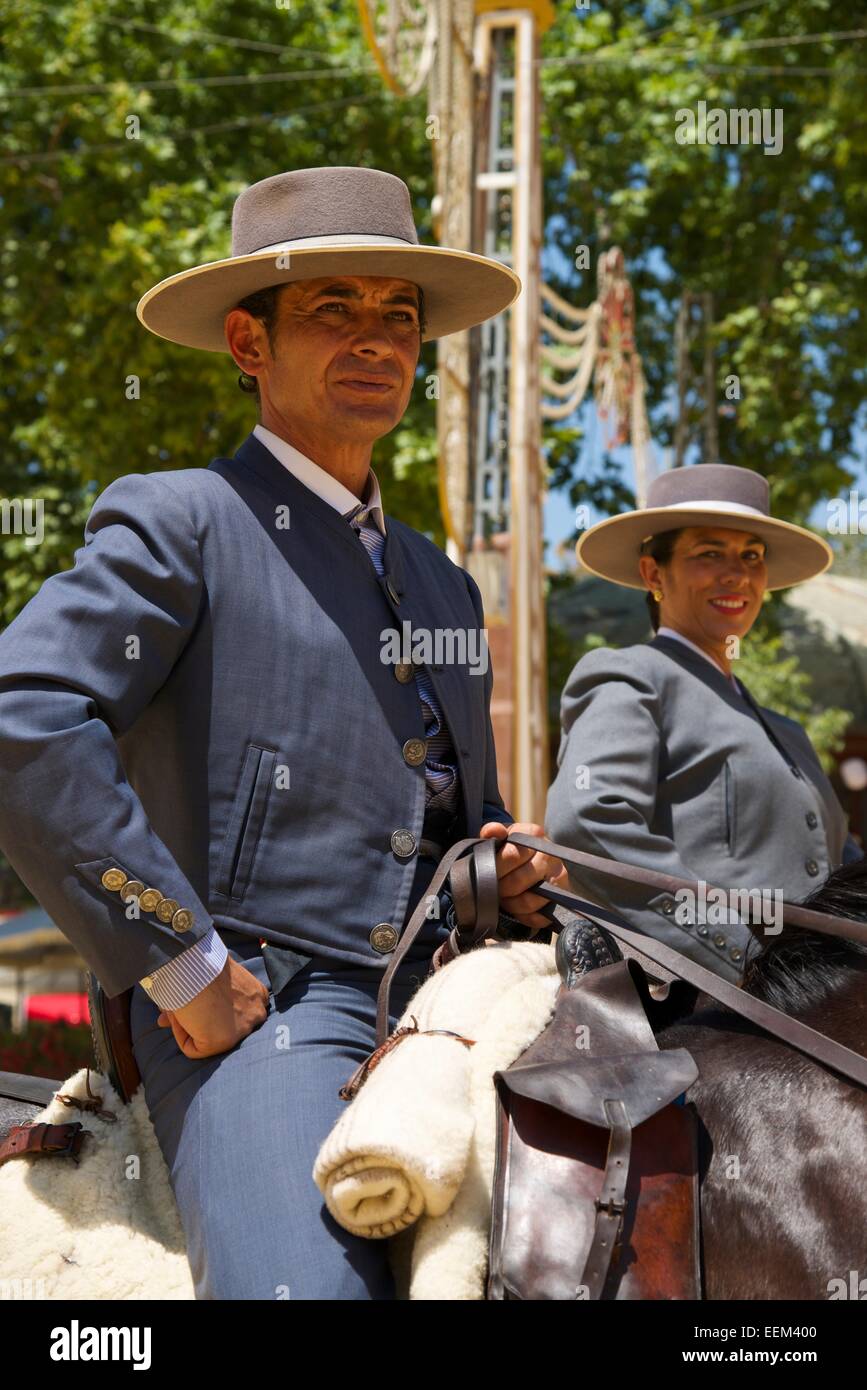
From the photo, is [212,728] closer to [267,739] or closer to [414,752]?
[267,739]

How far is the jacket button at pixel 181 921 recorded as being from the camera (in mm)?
2078

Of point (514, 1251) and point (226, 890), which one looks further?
point (226, 890)

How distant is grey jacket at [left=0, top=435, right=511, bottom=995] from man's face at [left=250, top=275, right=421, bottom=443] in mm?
122

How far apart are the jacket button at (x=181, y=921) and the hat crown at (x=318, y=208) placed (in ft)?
3.81

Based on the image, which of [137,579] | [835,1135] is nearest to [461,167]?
[137,579]

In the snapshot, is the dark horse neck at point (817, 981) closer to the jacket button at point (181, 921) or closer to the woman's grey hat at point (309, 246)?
the jacket button at point (181, 921)

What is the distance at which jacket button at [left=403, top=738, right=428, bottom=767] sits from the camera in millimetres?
2408

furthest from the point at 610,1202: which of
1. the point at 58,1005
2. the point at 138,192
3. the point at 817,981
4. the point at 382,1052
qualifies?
the point at 138,192

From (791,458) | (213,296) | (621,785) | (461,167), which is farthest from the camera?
(791,458)

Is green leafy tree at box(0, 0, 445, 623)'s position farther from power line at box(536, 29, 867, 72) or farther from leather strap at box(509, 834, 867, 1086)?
leather strap at box(509, 834, 867, 1086)
